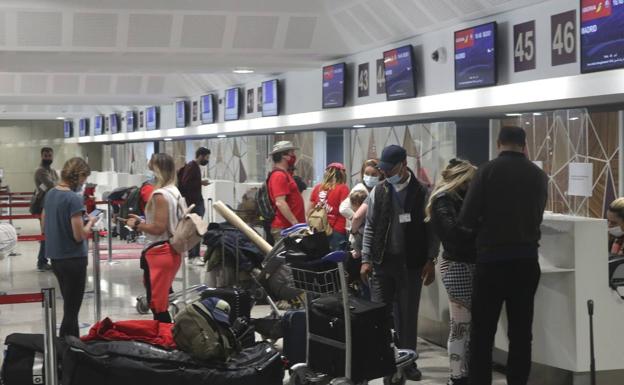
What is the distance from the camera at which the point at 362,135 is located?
1341cm

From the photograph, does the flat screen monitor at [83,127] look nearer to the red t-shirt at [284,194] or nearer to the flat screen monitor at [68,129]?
the flat screen monitor at [68,129]

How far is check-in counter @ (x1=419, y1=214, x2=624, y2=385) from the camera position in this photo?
6.33 meters

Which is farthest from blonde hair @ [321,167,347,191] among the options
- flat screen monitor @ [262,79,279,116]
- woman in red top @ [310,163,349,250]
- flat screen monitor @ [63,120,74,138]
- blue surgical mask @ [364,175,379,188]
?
flat screen monitor @ [63,120,74,138]

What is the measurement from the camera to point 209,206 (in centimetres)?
1747

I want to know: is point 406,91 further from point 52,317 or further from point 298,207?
point 52,317

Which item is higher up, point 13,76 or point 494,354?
point 13,76

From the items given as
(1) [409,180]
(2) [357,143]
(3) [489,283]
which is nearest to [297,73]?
(2) [357,143]

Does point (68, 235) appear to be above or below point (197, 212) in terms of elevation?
above

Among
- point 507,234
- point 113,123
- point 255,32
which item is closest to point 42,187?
point 255,32

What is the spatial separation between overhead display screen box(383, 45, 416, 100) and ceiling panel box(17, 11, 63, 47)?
3608 mm

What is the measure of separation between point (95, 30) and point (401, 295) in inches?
200

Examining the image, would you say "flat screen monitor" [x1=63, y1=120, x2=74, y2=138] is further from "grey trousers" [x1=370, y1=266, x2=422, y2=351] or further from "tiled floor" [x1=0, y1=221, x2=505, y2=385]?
"grey trousers" [x1=370, y1=266, x2=422, y2=351]

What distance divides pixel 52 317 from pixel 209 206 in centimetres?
1244

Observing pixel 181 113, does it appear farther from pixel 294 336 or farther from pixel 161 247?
pixel 294 336
